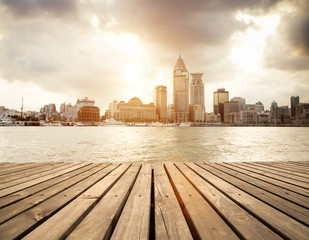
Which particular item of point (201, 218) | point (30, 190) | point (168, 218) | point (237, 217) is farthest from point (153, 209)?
point (30, 190)

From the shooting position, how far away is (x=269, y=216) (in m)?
2.40

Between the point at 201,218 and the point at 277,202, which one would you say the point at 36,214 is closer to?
the point at 201,218

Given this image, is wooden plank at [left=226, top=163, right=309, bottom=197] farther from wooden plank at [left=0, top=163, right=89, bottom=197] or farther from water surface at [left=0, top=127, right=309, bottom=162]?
water surface at [left=0, top=127, right=309, bottom=162]

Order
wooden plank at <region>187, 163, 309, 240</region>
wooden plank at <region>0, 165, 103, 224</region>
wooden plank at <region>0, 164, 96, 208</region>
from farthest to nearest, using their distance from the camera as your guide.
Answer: wooden plank at <region>0, 164, 96, 208</region> → wooden plank at <region>0, 165, 103, 224</region> → wooden plank at <region>187, 163, 309, 240</region>

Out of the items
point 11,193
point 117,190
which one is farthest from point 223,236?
point 11,193

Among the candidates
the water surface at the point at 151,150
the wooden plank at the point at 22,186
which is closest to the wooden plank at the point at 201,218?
the wooden plank at the point at 22,186

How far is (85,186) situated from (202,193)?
7.82ft

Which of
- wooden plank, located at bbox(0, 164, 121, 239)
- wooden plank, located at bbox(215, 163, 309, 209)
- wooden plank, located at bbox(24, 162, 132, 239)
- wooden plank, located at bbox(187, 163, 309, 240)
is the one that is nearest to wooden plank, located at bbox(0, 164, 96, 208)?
wooden plank, located at bbox(0, 164, 121, 239)

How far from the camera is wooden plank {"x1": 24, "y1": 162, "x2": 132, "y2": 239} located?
6.23 feet

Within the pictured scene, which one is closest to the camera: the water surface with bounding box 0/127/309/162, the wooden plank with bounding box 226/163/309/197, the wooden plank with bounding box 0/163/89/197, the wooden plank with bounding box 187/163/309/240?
the wooden plank with bounding box 187/163/309/240

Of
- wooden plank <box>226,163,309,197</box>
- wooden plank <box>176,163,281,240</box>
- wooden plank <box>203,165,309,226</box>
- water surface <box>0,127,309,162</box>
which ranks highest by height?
wooden plank <box>176,163,281,240</box>

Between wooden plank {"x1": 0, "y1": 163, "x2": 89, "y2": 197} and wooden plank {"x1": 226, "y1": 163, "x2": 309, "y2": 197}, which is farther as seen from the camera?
wooden plank {"x1": 226, "y1": 163, "x2": 309, "y2": 197}

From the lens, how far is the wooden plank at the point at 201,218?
195cm

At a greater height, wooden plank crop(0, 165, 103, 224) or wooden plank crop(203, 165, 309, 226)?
wooden plank crop(0, 165, 103, 224)
